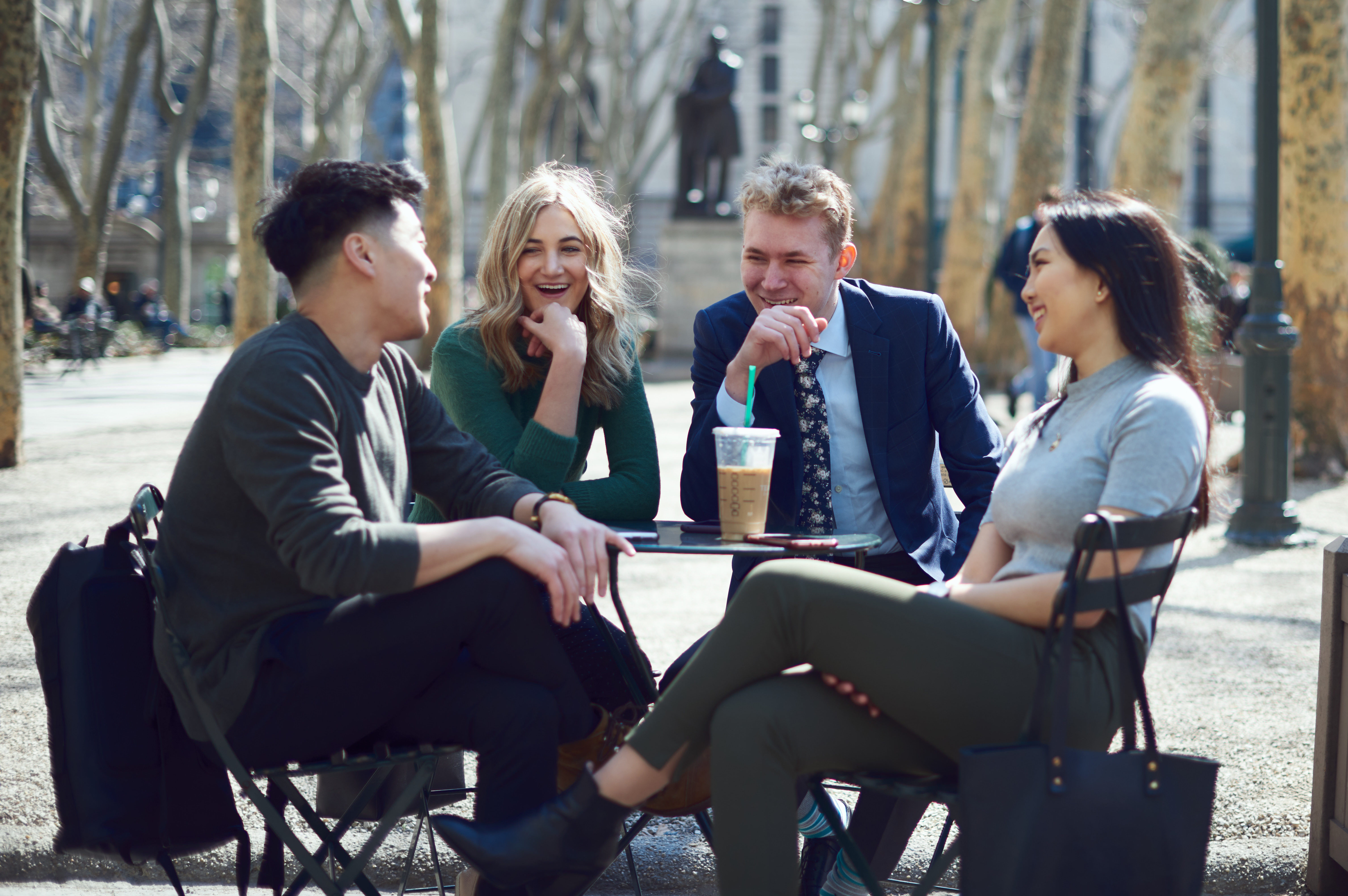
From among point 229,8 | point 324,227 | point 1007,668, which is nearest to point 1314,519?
point 1007,668

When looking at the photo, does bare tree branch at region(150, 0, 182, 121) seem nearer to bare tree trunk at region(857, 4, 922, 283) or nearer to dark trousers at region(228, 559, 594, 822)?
bare tree trunk at region(857, 4, 922, 283)

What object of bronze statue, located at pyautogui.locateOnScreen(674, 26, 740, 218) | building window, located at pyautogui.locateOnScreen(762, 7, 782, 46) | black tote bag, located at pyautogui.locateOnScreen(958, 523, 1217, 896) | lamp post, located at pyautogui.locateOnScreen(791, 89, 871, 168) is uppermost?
building window, located at pyautogui.locateOnScreen(762, 7, 782, 46)

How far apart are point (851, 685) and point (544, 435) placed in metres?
1.05

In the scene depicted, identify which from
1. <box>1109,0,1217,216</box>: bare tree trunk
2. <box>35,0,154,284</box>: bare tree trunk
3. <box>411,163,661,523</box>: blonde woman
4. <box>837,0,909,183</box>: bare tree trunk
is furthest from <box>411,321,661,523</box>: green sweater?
<box>837,0,909,183</box>: bare tree trunk

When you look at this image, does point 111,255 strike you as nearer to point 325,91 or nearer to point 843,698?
point 325,91

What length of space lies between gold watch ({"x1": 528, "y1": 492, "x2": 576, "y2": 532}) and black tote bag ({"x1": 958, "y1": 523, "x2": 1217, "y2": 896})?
98 cm

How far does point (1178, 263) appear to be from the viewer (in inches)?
101

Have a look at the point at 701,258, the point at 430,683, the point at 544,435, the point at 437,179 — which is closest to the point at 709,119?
the point at 701,258

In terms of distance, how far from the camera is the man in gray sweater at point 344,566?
2.35m

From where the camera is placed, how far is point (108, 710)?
242cm

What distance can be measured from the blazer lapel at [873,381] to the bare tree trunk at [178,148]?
69.0 feet

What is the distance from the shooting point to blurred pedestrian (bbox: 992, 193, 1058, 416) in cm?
1095

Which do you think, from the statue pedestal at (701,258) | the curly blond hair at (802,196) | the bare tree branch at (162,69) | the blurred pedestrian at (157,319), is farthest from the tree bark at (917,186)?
the curly blond hair at (802,196)

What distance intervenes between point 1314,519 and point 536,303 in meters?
6.86
